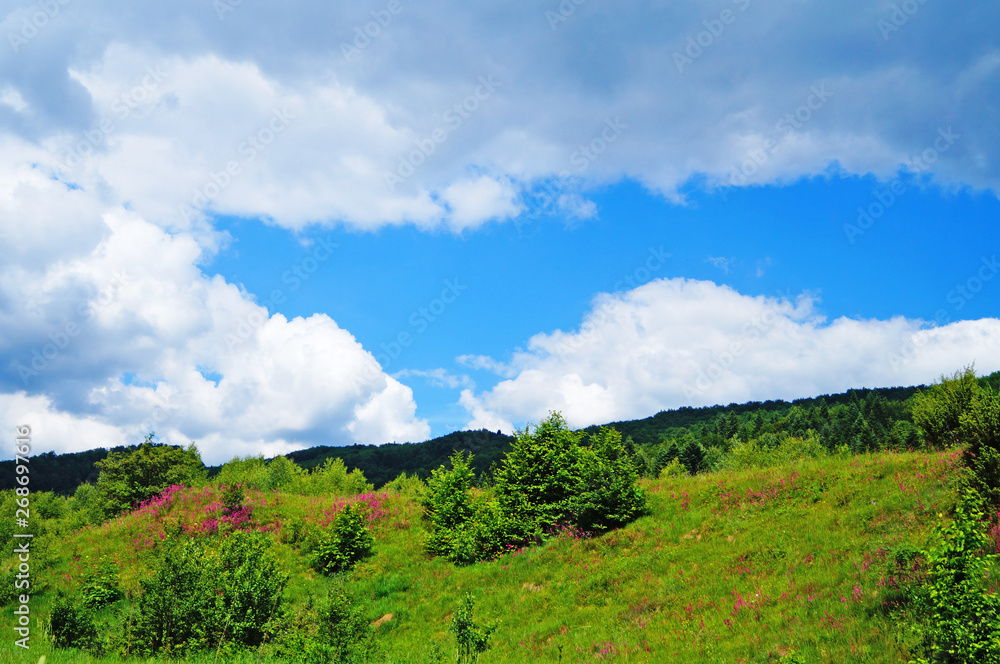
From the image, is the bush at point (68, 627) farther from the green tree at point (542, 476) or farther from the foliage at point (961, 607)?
the foliage at point (961, 607)

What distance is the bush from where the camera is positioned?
48.6 ft

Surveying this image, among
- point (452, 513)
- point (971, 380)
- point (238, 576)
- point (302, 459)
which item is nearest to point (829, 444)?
point (971, 380)

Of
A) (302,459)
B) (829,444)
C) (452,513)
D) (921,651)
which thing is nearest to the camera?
(921,651)

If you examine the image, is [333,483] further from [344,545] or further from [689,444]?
[689,444]

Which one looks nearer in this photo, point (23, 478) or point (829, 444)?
point (23, 478)

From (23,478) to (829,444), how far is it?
11694 cm

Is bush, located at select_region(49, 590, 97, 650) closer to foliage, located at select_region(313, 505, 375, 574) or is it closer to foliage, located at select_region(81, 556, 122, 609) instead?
foliage, located at select_region(81, 556, 122, 609)

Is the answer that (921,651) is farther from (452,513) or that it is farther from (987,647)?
(452,513)

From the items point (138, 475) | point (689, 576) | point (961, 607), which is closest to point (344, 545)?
point (689, 576)

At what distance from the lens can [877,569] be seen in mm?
12758

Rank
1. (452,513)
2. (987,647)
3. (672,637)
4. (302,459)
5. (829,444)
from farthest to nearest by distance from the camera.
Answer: (302,459) < (829,444) < (452,513) < (672,637) < (987,647)

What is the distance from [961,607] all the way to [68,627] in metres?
21.3

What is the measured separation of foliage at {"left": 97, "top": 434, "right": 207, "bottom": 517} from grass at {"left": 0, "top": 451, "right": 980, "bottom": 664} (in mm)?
14854

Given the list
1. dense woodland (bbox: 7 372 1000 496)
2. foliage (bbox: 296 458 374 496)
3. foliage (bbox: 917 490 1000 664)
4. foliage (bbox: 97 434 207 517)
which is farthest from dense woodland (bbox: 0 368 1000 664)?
dense woodland (bbox: 7 372 1000 496)
